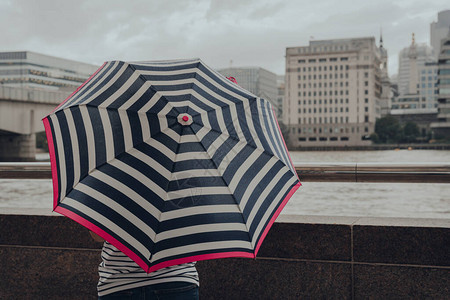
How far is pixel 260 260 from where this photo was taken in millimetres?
3205

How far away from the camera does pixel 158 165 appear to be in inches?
68.2

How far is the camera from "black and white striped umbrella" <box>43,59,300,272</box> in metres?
1.71

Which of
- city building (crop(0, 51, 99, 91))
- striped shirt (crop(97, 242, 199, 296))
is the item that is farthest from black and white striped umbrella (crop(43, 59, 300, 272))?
city building (crop(0, 51, 99, 91))

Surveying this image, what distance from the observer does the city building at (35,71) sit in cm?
9881

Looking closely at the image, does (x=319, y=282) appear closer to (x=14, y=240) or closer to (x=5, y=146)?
(x=14, y=240)

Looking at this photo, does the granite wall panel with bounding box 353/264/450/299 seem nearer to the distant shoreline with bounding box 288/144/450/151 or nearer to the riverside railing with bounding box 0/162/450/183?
the riverside railing with bounding box 0/162/450/183

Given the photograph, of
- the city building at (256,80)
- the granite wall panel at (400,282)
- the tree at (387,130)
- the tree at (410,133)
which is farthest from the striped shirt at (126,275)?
the city building at (256,80)

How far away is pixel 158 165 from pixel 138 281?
41cm

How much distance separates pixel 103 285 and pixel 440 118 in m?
105

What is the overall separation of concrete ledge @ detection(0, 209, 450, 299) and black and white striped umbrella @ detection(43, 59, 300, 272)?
1277 mm

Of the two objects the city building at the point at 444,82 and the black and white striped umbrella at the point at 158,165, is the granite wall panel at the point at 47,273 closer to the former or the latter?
the black and white striped umbrella at the point at 158,165

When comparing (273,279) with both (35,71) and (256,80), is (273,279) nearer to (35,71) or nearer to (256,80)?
(35,71)

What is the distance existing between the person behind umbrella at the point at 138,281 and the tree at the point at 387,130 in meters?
113

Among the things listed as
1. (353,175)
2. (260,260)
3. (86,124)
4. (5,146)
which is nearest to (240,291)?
(260,260)
